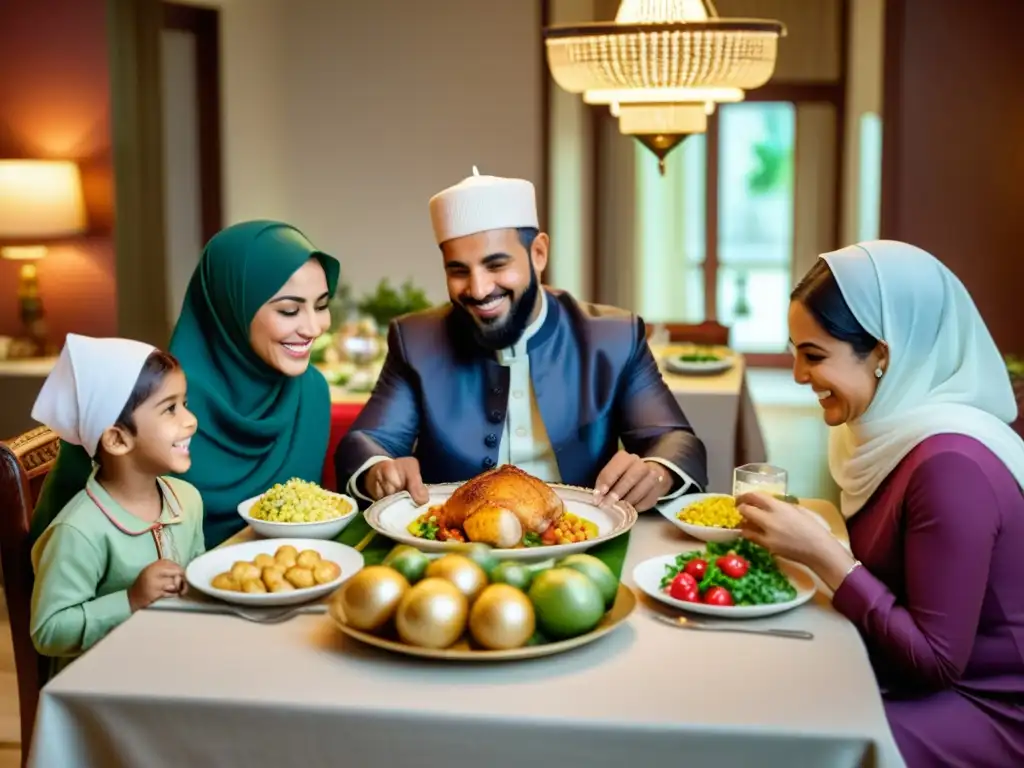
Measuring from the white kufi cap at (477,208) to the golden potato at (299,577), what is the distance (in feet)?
3.31

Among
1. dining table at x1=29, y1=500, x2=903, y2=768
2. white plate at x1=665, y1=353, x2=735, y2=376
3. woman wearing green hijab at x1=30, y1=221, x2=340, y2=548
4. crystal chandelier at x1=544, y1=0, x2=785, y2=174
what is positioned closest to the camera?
dining table at x1=29, y1=500, x2=903, y2=768

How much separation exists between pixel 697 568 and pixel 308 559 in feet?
1.91

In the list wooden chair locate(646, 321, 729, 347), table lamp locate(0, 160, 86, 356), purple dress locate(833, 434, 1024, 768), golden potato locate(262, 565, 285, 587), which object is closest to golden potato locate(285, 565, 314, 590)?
golden potato locate(262, 565, 285, 587)

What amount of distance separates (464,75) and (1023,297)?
391 cm

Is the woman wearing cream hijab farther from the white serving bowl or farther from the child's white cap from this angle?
the child's white cap

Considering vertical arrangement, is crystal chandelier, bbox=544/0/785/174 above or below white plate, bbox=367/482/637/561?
above

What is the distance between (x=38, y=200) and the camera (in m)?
5.73

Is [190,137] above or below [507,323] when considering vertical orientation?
above

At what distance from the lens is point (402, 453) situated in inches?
113

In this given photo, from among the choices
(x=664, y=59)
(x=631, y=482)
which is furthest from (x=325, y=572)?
(x=664, y=59)

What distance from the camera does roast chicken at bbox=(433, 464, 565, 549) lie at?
2.02 metres

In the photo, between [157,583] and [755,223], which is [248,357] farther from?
[755,223]

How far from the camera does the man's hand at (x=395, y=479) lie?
237cm

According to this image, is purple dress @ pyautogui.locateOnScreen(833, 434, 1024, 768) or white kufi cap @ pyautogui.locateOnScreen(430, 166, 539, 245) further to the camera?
white kufi cap @ pyautogui.locateOnScreen(430, 166, 539, 245)
